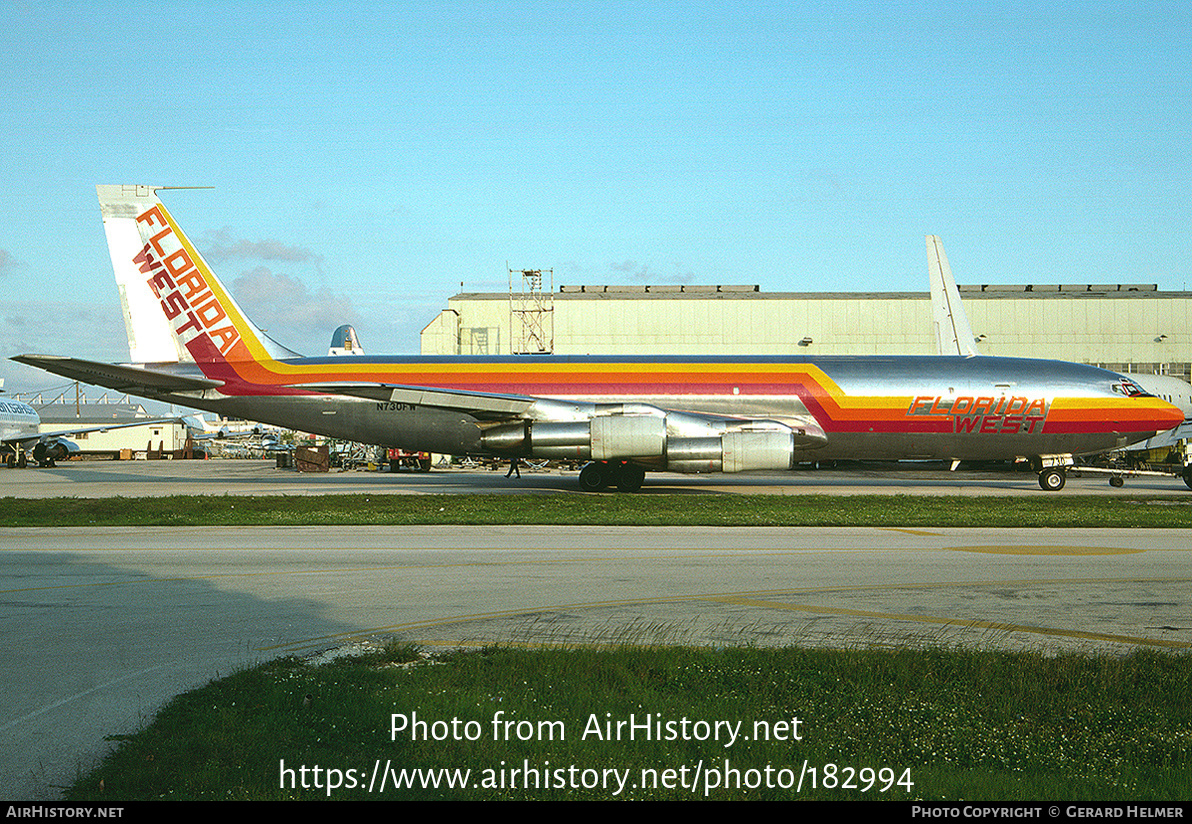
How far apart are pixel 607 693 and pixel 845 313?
186 feet

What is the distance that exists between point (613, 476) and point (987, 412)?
41.2ft

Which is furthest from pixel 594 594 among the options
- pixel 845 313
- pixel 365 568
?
pixel 845 313

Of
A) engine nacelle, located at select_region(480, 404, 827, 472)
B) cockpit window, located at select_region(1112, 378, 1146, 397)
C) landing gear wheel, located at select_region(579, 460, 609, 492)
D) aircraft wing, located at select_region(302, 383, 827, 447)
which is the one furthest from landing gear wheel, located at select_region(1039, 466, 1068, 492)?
landing gear wheel, located at select_region(579, 460, 609, 492)

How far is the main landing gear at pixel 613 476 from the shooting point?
3095cm

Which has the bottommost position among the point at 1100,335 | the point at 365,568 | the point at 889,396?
the point at 365,568

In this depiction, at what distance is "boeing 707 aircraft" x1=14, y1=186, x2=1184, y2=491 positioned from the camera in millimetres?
30688

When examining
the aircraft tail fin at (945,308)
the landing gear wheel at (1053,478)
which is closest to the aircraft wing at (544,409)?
the landing gear wheel at (1053,478)

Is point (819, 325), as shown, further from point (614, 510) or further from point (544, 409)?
point (614, 510)

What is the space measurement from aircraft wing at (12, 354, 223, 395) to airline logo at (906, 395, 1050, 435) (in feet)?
78.3

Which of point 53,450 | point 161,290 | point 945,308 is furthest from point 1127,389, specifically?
point 53,450

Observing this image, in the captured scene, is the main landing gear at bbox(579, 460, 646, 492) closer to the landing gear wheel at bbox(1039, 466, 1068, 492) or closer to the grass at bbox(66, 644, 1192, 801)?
the landing gear wheel at bbox(1039, 466, 1068, 492)

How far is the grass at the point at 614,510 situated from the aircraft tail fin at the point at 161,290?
709 cm

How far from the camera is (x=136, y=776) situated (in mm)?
5195
